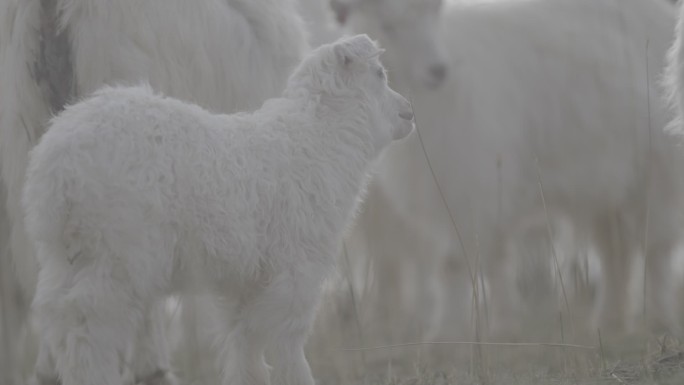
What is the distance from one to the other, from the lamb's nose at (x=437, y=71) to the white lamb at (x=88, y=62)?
230cm

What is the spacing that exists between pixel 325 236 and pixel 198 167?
1.55ft

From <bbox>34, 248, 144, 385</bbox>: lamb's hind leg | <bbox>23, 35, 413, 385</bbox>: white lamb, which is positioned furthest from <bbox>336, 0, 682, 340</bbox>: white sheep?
<bbox>34, 248, 144, 385</bbox>: lamb's hind leg

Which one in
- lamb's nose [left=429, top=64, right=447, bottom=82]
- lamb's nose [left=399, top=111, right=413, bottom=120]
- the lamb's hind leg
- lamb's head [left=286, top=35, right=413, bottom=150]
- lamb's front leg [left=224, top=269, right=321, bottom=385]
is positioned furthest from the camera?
lamb's nose [left=429, top=64, right=447, bottom=82]

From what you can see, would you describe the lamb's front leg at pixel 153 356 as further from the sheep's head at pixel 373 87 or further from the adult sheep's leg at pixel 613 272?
the adult sheep's leg at pixel 613 272

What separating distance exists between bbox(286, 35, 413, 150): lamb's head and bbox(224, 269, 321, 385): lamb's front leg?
586 mm

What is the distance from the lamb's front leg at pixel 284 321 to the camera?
371 centimetres

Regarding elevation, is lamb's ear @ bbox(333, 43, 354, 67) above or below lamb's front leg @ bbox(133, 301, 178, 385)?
above

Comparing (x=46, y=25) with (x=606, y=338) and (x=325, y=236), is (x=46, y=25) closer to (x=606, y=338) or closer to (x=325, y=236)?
(x=325, y=236)

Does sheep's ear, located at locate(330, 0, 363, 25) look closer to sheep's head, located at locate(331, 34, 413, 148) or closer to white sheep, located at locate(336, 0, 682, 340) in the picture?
white sheep, located at locate(336, 0, 682, 340)

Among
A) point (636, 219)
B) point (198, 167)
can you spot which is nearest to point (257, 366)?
point (198, 167)

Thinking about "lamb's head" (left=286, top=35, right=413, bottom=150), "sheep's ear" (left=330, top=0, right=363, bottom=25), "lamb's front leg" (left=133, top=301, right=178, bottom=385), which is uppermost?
"sheep's ear" (left=330, top=0, right=363, bottom=25)

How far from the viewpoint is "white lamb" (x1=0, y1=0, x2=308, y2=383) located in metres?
4.30

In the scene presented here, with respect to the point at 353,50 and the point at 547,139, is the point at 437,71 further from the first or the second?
the point at 353,50

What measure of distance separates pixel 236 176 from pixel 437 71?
3170mm
